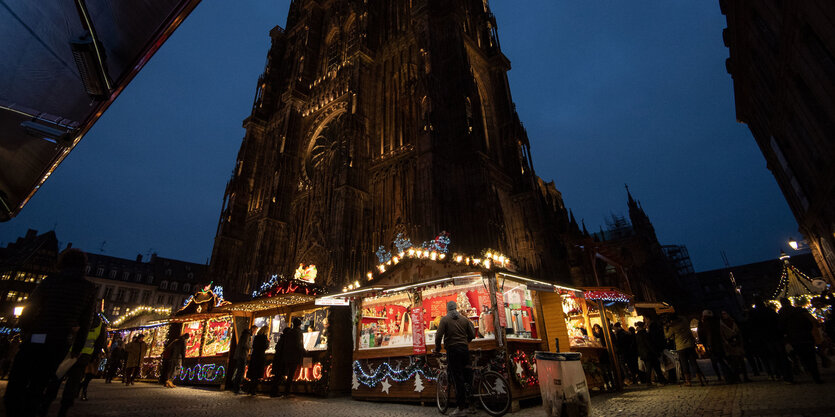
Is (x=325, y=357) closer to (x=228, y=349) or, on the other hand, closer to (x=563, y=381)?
(x=228, y=349)

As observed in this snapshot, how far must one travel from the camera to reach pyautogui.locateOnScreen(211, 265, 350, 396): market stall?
969 cm

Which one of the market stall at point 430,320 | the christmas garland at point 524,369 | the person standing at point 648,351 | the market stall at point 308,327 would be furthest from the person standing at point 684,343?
the market stall at point 308,327

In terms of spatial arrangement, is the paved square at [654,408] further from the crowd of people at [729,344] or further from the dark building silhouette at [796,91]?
the dark building silhouette at [796,91]

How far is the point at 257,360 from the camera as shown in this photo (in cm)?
977

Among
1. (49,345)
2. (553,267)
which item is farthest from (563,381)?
(553,267)

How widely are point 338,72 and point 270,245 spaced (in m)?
13.9

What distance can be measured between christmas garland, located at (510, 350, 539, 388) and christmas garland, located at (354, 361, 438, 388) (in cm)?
171

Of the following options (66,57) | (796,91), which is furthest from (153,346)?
(796,91)

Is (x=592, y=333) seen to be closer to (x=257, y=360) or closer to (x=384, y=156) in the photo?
(x=257, y=360)

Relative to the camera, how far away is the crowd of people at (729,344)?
724 centimetres

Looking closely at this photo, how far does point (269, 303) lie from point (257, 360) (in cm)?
180

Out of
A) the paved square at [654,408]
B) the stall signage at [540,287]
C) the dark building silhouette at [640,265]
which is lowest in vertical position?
the paved square at [654,408]

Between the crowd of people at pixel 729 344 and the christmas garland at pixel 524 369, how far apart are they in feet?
11.5

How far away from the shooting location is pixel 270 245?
22688 millimetres
